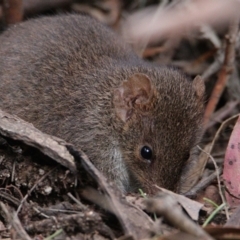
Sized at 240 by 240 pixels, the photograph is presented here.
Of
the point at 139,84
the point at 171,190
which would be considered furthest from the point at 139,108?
the point at 171,190

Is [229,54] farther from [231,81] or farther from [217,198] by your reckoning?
[217,198]

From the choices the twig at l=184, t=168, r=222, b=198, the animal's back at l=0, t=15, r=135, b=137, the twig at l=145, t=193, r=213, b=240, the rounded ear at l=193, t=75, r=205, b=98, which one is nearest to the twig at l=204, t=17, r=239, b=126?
the animal's back at l=0, t=15, r=135, b=137

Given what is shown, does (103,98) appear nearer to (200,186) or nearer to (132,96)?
(132,96)

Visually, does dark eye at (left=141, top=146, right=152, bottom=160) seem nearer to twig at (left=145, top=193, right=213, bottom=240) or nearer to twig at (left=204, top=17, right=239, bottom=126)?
twig at (left=145, top=193, right=213, bottom=240)

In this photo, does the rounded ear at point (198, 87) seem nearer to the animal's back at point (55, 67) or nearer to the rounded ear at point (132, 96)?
the rounded ear at point (132, 96)

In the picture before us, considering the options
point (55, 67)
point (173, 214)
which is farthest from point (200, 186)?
point (173, 214)

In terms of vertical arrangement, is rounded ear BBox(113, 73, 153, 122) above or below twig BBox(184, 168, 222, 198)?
above
